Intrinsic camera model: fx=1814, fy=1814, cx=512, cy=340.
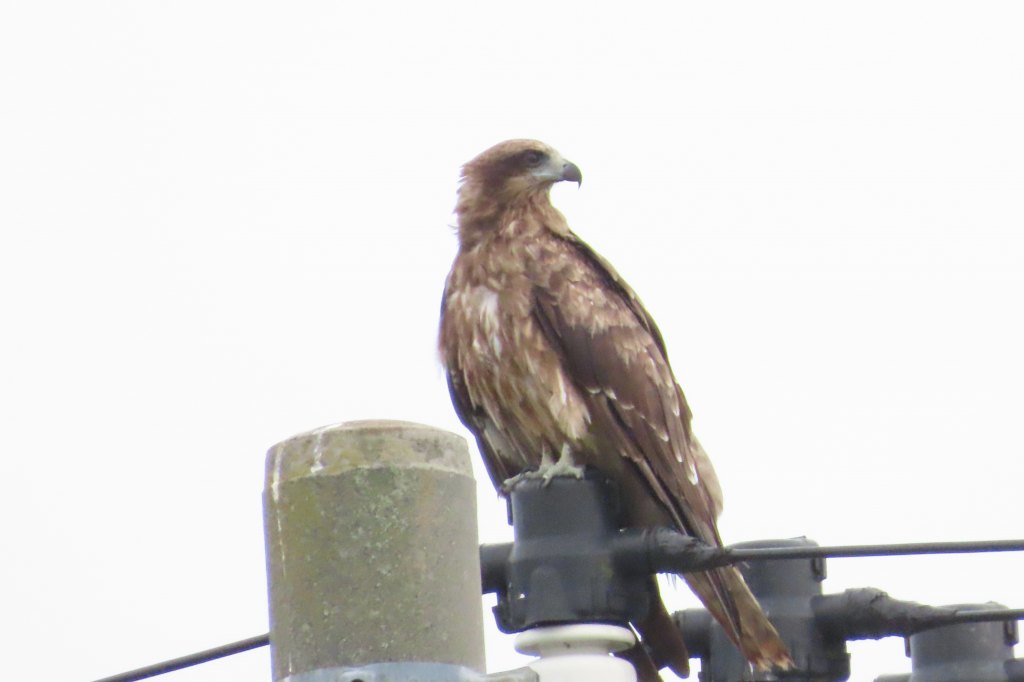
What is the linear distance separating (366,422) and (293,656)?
61cm

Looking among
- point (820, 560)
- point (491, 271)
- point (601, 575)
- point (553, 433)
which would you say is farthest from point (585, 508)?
point (491, 271)

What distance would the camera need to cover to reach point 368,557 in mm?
4504

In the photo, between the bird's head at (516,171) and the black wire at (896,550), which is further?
the bird's head at (516,171)

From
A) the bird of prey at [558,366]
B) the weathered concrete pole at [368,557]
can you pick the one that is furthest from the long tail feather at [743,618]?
the weathered concrete pole at [368,557]

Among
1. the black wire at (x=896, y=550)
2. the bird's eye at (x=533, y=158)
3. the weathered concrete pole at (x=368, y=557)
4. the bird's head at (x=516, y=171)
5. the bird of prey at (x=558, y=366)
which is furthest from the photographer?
the bird's eye at (x=533, y=158)

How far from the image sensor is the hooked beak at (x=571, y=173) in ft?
33.5

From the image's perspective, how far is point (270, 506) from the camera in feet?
15.2

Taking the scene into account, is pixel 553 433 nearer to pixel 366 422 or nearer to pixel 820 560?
pixel 820 560

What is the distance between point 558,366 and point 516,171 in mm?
1701

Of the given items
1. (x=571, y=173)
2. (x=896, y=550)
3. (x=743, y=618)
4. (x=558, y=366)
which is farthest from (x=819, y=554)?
(x=571, y=173)

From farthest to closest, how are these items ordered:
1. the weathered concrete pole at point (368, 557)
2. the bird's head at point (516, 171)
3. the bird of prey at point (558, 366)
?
the bird's head at point (516, 171) → the bird of prey at point (558, 366) → the weathered concrete pole at point (368, 557)

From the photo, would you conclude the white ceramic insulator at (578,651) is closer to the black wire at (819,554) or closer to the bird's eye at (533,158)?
the black wire at (819,554)

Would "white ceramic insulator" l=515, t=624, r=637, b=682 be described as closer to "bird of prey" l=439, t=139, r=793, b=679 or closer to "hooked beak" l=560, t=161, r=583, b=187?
"bird of prey" l=439, t=139, r=793, b=679

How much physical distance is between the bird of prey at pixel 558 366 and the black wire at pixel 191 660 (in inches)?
86.7
